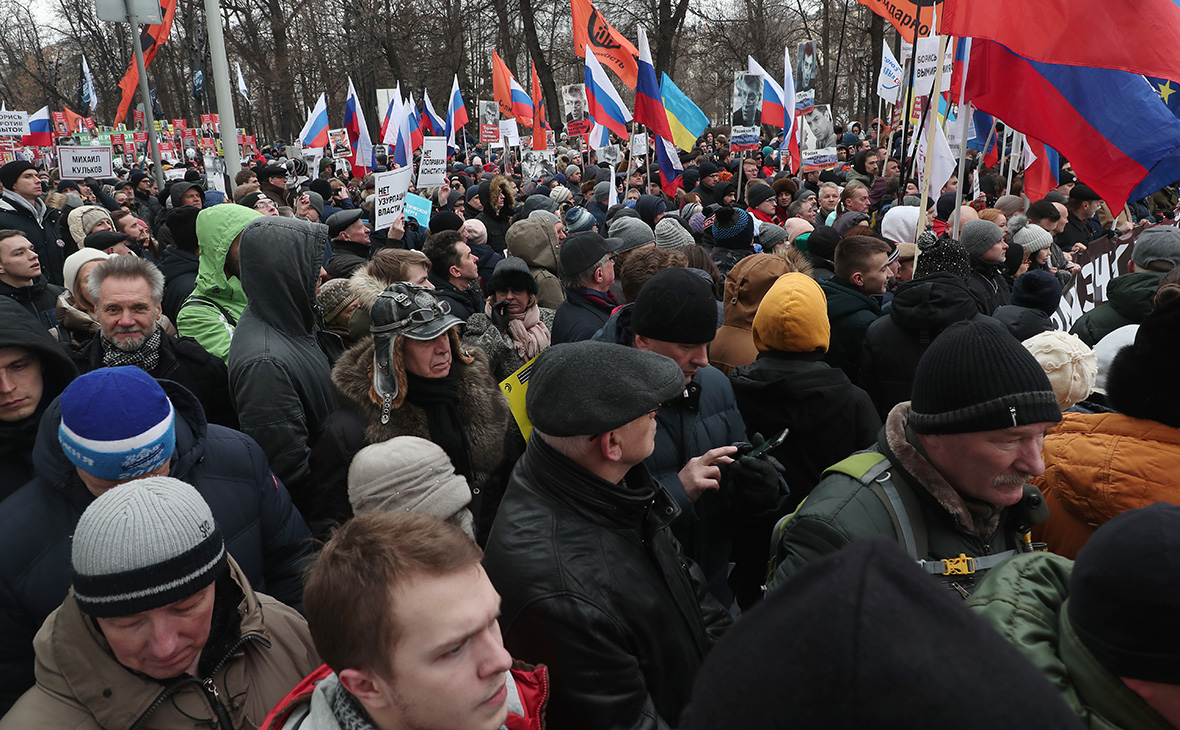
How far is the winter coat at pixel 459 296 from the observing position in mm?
5023

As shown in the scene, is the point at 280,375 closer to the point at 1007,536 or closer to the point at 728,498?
the point at 728,498

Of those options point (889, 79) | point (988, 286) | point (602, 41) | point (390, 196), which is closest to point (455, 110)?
point (602, 41)

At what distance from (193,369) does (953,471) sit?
10.4ft

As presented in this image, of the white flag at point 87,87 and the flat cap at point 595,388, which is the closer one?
the flat cap at point 595,388

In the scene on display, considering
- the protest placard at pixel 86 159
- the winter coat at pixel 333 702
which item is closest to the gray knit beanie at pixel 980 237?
the winter coat at pixel 333 702

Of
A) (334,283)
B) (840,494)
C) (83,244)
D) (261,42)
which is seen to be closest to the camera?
(840,494)

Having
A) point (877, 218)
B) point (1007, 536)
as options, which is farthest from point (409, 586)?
point (877, 218)

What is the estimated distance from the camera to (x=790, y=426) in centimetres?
324

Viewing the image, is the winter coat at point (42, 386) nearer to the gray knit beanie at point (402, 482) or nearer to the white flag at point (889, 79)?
→ the gray knit beanie at point (402, 482)

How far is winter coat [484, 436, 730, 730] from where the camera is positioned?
184cm

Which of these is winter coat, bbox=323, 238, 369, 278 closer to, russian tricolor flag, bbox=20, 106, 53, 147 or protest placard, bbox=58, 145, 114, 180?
protest placard, bbox=58, 145, 114, 180

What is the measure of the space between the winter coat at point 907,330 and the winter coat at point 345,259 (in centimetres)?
349

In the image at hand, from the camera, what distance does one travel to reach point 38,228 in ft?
26.2

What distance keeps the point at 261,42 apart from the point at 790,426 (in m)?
42.7
